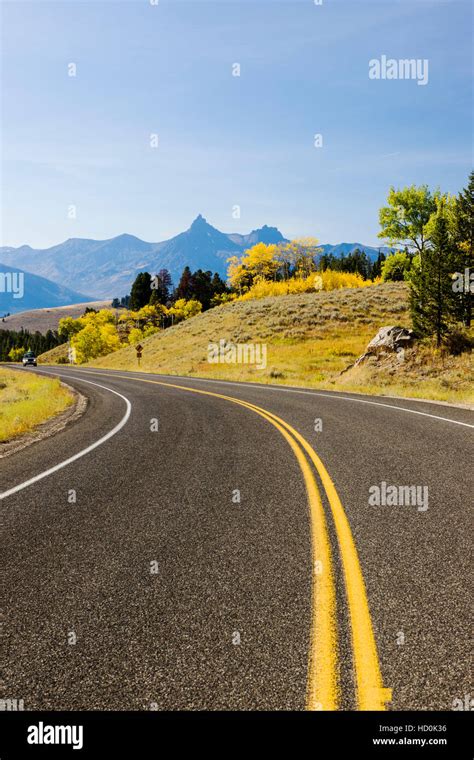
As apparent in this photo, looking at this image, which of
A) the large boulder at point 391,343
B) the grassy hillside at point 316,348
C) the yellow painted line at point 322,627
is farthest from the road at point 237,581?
the large boulder at point 391,343

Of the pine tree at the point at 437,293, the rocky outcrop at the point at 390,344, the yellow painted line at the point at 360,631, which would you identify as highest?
the pine tree at the point at 437,293

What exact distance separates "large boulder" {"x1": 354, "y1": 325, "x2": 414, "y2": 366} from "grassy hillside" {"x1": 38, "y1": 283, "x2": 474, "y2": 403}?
66 centimetres

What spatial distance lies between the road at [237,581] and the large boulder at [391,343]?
20.3 meters

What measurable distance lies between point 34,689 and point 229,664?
1053 mm

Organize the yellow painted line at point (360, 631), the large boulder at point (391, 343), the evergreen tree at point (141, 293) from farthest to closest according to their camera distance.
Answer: the evergreen tree at point (141, 293)
the large boulder at point (391, 343)
the yellow painted line at point (360, 631)

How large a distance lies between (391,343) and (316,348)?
14385 mm

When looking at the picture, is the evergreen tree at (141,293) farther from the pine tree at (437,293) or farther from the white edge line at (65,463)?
the white edge line at (65,463)

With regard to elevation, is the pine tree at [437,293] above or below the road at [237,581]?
above

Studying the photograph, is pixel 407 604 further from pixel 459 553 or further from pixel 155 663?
pixel 155 663

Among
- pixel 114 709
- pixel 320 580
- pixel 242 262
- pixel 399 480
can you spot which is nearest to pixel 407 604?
pixel 320 580

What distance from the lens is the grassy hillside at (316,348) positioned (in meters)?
25.4

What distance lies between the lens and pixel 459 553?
4.38 m

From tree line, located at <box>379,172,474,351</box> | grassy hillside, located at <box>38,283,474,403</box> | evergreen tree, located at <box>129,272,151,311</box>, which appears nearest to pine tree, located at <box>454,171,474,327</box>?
tree line, located at <box>379,172,474,351</box>

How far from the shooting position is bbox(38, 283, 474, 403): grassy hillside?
25359mm
